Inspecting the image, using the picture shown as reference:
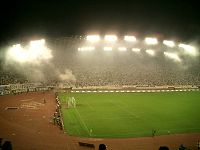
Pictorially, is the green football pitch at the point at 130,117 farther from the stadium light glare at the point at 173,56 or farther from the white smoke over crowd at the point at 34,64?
the stadium light glare at the point at 173,56

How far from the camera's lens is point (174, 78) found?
68.8 m

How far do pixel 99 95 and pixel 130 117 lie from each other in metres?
18.9

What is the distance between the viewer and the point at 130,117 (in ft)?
112

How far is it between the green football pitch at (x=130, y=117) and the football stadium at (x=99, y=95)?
3.4 inches

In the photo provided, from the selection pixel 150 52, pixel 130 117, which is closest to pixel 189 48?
pixel 150 52

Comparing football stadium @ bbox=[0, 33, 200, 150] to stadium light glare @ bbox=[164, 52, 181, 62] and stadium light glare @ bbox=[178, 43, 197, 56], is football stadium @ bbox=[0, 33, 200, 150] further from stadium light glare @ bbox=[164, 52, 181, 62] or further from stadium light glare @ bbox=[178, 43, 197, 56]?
stadium light glare @ bbox=[178, 43, 197, 56]

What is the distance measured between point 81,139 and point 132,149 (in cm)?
463

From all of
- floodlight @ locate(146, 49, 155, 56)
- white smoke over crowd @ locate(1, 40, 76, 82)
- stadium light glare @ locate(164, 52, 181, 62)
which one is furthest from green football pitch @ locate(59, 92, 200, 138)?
stadium light glare @ locate(164, 52, 181, 62)

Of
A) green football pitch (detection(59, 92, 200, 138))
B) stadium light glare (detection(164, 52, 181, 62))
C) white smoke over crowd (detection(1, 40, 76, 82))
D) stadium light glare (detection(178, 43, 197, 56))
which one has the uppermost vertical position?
stadium light glare (detection(178, 43, 197, 56))

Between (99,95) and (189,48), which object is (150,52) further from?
(99,95)

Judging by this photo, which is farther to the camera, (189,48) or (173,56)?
(173,56)

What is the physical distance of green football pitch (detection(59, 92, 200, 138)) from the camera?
28.4 metres

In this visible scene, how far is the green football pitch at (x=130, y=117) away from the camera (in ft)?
93.0

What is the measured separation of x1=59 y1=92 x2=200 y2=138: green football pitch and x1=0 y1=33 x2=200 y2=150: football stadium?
86 millimetres
